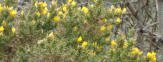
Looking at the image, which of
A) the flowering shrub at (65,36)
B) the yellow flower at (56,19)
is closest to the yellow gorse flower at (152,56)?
the flowering shrub at (65,36)

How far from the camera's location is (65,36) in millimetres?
4555

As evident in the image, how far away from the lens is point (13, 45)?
4.20 m

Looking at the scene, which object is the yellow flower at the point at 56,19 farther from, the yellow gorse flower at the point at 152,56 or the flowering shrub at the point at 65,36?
the yellow gorse flower at the point at 152,56

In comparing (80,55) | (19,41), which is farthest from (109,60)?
(19,41)

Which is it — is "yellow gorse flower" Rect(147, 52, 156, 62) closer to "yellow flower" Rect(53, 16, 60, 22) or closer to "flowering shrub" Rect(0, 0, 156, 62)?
"flowering shrub" Rect(0, 0, 156, 62)

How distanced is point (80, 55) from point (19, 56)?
2.63 feet

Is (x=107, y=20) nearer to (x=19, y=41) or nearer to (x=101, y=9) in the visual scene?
(x=101, y=9)

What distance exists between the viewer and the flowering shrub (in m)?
3.73

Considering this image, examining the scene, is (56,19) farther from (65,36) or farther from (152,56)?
(152,56)

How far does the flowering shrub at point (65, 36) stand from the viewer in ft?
12.2

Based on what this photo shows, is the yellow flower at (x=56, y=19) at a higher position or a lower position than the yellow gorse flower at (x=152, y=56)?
higher

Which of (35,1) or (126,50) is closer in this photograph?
(126,50)

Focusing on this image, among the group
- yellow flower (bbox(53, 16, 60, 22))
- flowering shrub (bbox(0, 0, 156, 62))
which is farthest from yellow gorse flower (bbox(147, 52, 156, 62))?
yellow flower (bbox(53, 16, 60, 22))

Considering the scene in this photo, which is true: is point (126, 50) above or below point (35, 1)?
below
